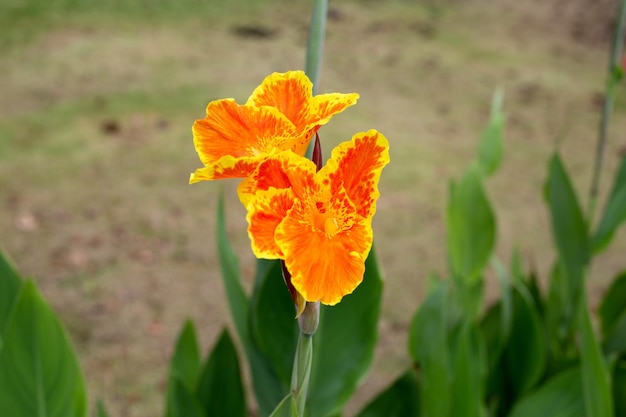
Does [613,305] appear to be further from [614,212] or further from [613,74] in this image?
[613,74]

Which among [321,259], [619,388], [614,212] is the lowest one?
[619,388]

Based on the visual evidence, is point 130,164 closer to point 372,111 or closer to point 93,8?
point 372,111

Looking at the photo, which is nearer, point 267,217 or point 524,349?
point 267,217

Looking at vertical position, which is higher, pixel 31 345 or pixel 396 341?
pixel 31 345

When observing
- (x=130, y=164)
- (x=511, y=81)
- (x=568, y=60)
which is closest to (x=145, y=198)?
(x=130, y=164)

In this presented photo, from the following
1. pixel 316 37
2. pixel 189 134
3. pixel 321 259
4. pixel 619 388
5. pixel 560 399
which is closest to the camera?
pixel 321 259

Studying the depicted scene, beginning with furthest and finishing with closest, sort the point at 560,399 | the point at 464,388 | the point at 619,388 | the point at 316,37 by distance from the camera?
the point at 619,388 → the point at 560,399 → the point at 464,388 → the point at 316,37

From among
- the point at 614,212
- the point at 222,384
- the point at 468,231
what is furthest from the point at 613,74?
the point at 222,384
